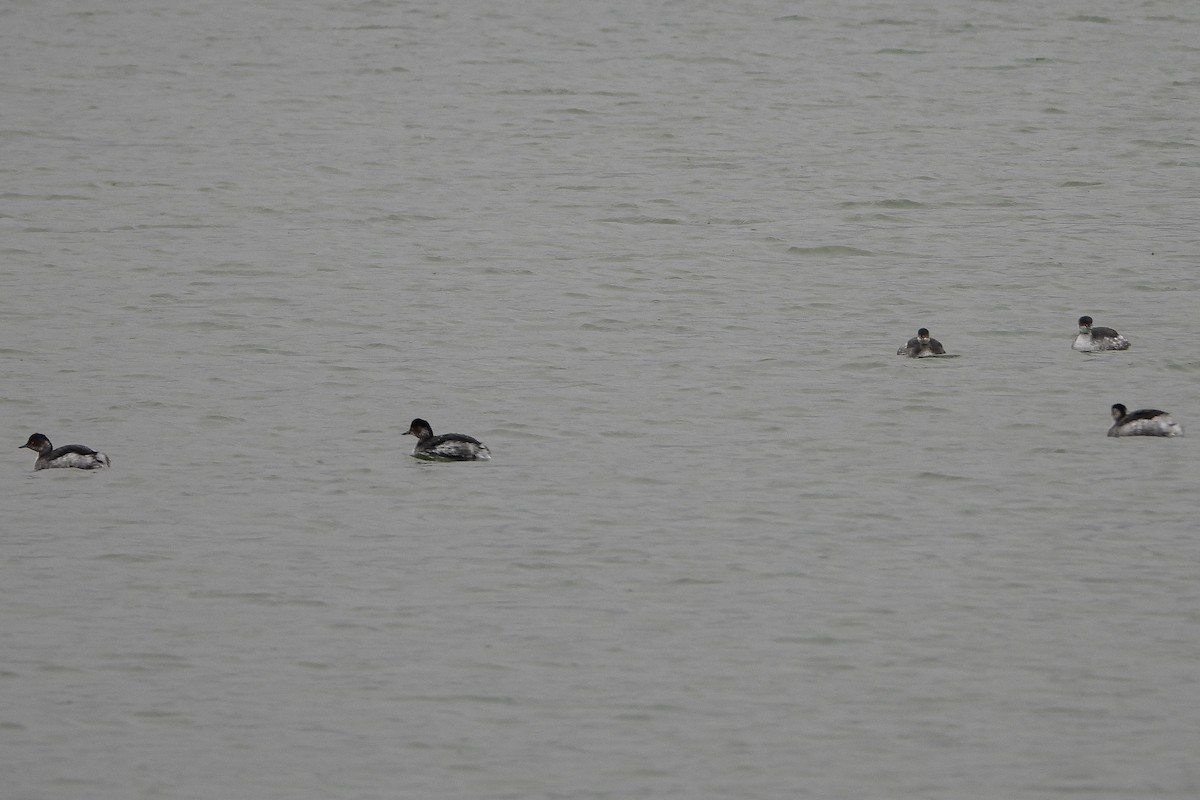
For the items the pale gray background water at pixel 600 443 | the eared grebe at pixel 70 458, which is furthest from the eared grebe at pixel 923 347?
the eared grebe at pixel 70 458

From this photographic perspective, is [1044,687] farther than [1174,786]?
Yes

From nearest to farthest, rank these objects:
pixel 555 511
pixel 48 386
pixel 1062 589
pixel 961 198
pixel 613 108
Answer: pixel 1062 589
pixel 555 511
pixel 48 386
pixel 961 198
pixel 613 108

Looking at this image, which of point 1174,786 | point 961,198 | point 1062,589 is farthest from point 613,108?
point 1174,786

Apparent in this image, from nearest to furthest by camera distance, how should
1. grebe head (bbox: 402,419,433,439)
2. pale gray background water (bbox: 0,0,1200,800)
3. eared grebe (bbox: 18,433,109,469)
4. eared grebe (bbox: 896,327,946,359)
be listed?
pale gray background water (bbox: 0,0,1200,800) < eared grebe (bbox: 18,433,109,469) < grebe head (bbox: 402,419,433,439) < eared grebe (bbox: 896,327,946,359)

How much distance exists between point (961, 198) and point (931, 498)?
14084 mm

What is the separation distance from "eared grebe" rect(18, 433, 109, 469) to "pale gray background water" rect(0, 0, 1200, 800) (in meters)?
0.17

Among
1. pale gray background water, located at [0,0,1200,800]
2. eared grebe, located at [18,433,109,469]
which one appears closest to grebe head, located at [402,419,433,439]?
pale gray background water, located at [0,0,1200,800]

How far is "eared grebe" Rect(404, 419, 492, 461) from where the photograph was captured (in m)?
14.3

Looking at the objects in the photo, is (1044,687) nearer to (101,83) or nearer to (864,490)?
(864,490)

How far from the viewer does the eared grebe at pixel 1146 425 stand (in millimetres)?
14695

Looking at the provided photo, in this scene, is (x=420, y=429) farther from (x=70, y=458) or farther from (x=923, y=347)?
(x=923, y=347)

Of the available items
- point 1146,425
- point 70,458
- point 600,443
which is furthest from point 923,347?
point 70,458

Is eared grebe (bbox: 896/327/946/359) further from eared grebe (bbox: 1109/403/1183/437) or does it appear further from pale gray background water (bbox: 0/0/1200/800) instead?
eared grebe (bbox: 1109/403/1183/437)

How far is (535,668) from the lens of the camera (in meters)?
10.2
